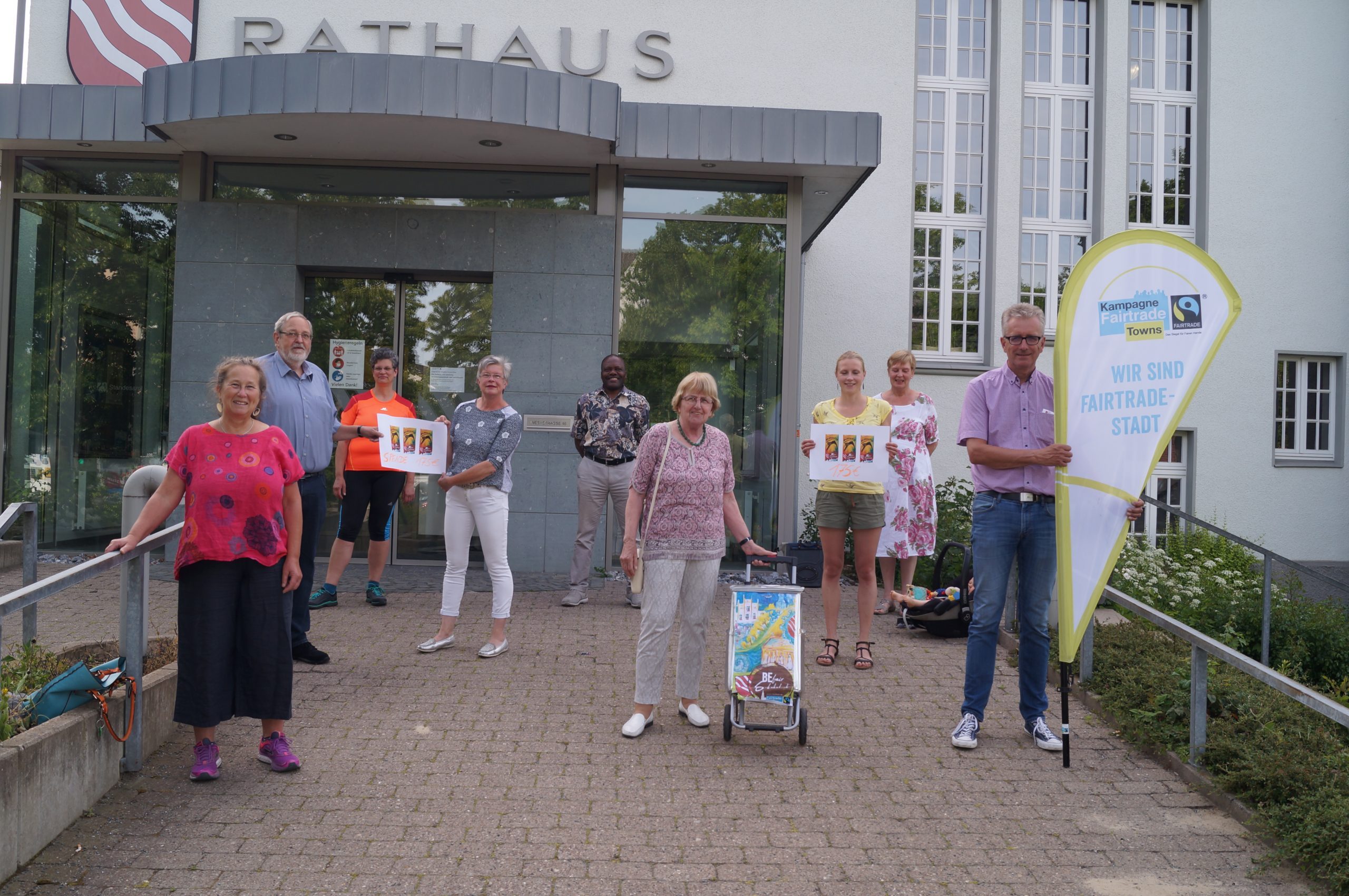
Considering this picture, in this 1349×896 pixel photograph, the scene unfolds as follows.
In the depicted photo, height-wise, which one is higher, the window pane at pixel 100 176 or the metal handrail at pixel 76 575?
the window pane at pixel 100 176

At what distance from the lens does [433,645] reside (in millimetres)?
6699

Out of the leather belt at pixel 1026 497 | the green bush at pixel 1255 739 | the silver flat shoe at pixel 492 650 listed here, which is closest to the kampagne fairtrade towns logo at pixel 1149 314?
the leather belt at pixel 1026 497

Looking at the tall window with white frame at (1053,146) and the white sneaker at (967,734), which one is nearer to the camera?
the white sneaker at (967,734)

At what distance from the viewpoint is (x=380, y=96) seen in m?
8.54

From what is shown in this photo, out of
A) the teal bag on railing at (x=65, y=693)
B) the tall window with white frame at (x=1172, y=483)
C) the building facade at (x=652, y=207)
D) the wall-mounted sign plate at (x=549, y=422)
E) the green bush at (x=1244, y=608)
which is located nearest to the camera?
the teal bag on railing at (x=65, y=693)

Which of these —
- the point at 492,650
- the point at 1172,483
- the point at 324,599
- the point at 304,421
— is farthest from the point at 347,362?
the point at 1172,483

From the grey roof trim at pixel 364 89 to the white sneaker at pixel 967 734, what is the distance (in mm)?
6130

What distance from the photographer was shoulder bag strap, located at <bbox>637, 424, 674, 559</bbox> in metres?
5.18

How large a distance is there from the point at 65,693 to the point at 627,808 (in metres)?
2.30

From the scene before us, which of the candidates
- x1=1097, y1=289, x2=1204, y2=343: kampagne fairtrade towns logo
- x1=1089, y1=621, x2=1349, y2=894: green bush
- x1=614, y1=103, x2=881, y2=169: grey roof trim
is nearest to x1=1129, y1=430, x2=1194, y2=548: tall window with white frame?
x1=614, y1=103, x2=881, y2=169: grey roof trim

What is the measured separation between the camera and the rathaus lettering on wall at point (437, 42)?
461 inches

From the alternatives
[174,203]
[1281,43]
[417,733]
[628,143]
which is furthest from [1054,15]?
[417,733]

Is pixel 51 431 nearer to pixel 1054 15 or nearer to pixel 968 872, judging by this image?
pixel 968 872

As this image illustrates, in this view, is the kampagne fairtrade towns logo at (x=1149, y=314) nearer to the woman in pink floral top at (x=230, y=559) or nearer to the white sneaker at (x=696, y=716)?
the white sneaker at (x=696, y=716)
